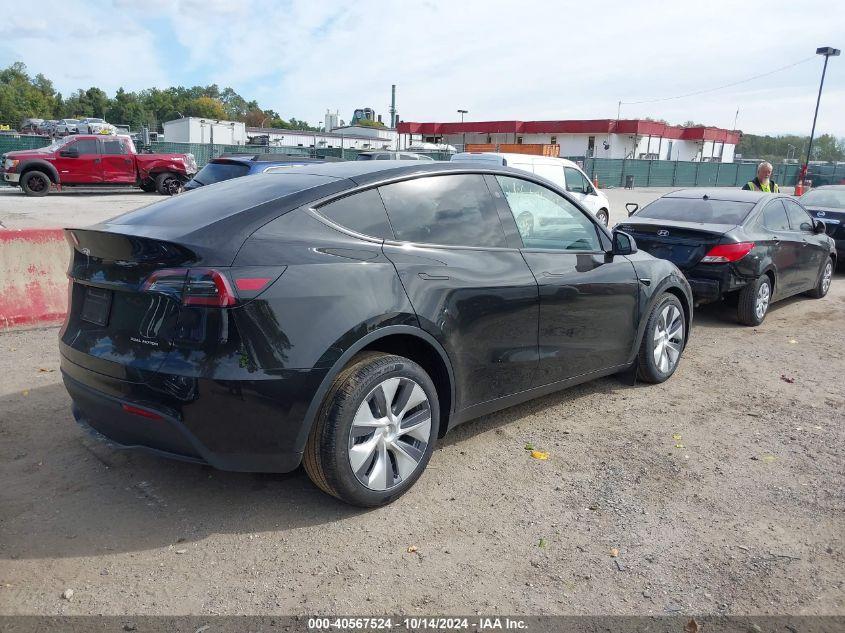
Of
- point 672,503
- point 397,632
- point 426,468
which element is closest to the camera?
point 397,632

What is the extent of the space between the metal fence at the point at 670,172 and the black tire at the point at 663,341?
33.2 metres

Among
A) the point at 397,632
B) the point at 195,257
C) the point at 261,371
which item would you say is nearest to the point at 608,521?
the point at 397,632

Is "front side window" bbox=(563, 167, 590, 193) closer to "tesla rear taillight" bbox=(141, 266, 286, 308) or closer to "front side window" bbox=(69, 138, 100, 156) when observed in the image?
"tesla rear taillight" bbox=(141, 266, 286, 308)

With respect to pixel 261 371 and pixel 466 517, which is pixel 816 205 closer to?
pixel 466 517

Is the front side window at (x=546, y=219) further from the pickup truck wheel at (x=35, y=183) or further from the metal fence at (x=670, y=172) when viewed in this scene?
the metal fence at (x=670, y=172)

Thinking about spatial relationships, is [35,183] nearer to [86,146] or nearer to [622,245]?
[86,146]

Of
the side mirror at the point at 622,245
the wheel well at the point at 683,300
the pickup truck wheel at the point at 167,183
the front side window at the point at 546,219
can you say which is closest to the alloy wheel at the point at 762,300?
the wheel well at the point at 683,300

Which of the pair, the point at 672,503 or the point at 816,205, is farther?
the point at 816,205

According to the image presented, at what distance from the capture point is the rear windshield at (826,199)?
39.3ft

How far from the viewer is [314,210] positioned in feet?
10.9

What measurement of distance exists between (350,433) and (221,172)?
8761 mm

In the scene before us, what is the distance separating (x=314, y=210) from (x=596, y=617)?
219cm

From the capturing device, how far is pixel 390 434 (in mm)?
3408

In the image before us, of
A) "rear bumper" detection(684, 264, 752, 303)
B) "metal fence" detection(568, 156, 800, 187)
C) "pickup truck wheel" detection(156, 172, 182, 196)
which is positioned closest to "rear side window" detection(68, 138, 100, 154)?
"pickup truck wheel" detection(156, 172, 182, 196)
